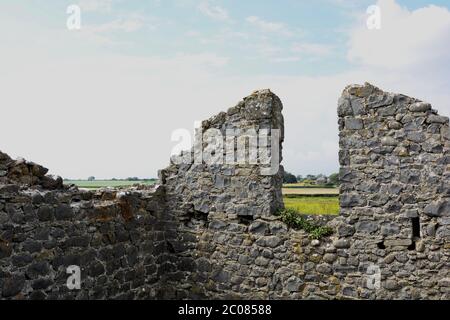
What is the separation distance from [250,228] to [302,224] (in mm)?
968

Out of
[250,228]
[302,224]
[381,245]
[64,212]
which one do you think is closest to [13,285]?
[64,212]

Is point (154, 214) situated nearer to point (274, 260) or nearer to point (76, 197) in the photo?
point (76, 197)

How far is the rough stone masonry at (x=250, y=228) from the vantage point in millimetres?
7348

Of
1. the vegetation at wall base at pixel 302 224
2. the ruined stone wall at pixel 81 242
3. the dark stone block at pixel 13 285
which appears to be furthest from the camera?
the vegetation at wall base at pixel 302 224

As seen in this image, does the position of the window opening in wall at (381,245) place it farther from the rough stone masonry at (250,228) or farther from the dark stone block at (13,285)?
the dark stone block at (13,285)

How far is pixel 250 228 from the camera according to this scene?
889cm

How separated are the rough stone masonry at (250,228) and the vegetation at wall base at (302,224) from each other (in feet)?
0.38

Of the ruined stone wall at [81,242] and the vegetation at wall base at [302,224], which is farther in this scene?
the vegetation at wall base at [302,224]

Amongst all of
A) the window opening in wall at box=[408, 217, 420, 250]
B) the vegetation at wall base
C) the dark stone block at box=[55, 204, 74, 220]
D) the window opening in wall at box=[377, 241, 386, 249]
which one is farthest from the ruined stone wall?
the window opening in wall at box=[408, 217, 420, 250]

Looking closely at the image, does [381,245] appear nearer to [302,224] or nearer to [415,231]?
[415,231]

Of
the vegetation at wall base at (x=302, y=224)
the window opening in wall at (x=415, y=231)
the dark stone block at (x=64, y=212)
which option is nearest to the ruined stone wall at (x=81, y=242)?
the dark stone block at (x=64, y=212)
